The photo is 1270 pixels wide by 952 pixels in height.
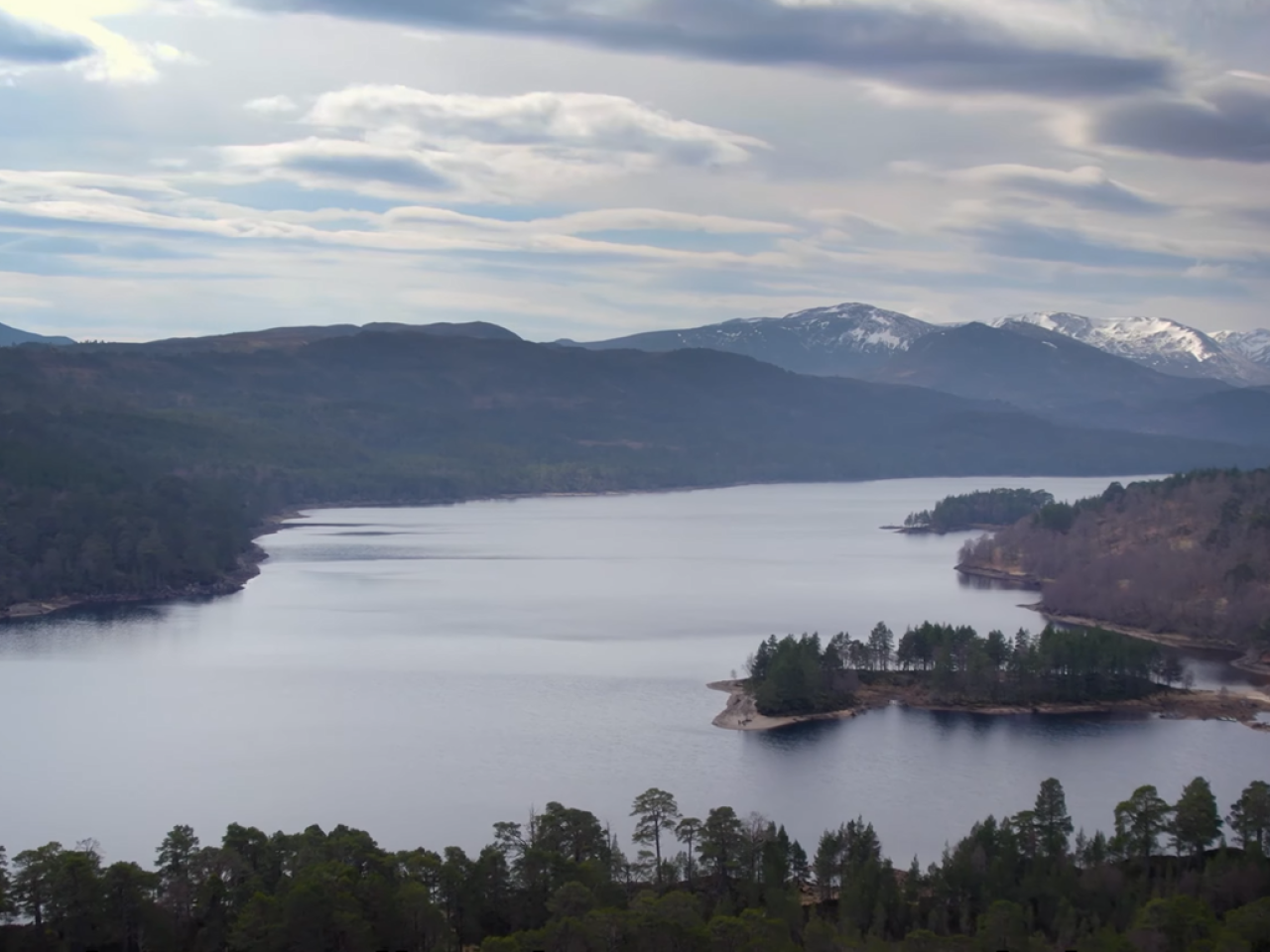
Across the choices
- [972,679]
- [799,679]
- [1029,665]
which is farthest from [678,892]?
[1029,665]

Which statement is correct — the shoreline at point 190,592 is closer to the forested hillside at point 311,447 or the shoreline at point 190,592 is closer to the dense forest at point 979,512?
the forested hillside at point 311,447

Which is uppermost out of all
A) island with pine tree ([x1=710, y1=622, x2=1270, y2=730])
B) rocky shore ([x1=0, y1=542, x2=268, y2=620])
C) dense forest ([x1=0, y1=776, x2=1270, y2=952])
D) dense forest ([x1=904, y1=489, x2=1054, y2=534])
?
dense forest ([x1=904, y1=489, x2=1054, y2=534])

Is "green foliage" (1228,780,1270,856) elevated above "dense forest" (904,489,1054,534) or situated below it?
below

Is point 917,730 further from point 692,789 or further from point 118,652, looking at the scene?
point 118,652

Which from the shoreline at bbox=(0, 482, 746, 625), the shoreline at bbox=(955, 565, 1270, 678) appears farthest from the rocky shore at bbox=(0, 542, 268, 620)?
the shoreline at bbox=(955, 565, 1270, 678)

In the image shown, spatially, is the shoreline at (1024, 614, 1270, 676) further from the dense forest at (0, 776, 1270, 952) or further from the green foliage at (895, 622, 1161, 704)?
the dense forest at (0, 776, 1270, 952)

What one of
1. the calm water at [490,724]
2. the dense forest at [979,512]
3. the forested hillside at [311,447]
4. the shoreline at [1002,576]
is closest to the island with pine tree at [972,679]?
the calm water at [490,724]

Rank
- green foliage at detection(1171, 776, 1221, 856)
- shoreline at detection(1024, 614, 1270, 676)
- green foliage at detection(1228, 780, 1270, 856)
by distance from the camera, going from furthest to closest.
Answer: shoreline at detection(1024, 614, 1270, 676) < green foliage at detection(1171, 776, 1221, 856) < green foliage at detection(1228, 780, 1270, 856)
